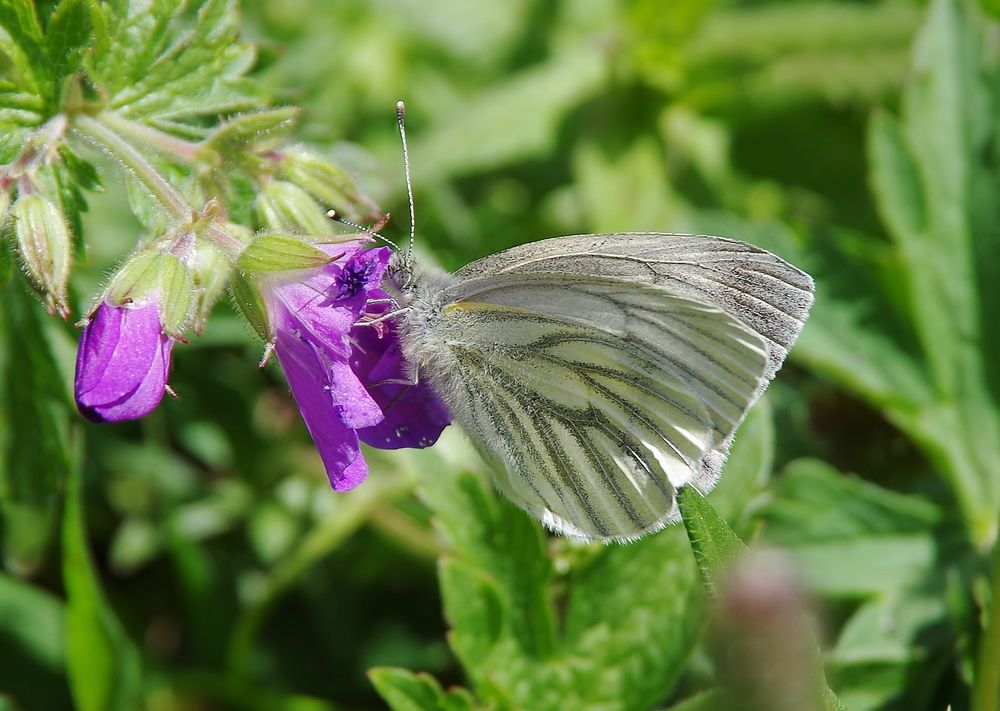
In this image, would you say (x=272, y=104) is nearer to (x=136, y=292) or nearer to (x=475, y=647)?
(x=136, y=292)

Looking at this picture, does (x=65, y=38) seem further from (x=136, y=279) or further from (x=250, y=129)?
(x=136, y=279)

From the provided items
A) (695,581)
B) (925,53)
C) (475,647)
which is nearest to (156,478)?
(475,647)

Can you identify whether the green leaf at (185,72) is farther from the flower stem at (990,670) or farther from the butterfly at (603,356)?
the flower stem at (990,670)

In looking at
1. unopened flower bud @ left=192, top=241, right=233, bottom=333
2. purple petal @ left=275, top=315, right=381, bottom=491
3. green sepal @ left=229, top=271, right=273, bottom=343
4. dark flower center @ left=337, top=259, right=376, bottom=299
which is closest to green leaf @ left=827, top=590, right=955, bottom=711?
purple petal @ left=275, top=315, right=381, bottom=491

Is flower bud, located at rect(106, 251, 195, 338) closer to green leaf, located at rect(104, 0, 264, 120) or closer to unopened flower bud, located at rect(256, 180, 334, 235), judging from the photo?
unopened flower bud, located at rect(256, 180, 334, 235)

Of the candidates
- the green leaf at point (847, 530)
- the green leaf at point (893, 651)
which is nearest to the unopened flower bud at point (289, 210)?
the green leaf at point (847, 530)

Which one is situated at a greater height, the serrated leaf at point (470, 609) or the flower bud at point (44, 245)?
the flower bud at point (44, 245)

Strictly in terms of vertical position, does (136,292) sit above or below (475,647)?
above
